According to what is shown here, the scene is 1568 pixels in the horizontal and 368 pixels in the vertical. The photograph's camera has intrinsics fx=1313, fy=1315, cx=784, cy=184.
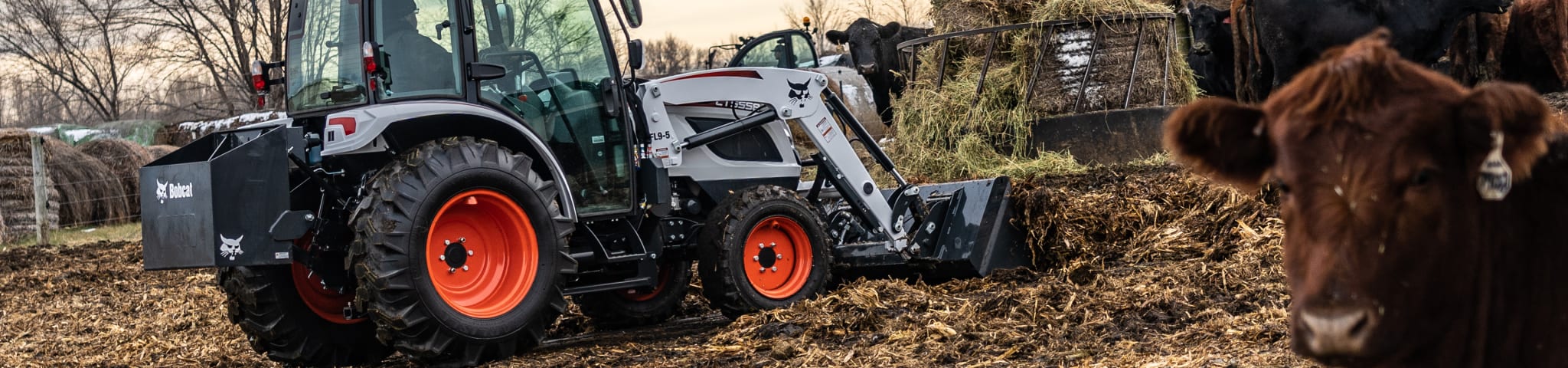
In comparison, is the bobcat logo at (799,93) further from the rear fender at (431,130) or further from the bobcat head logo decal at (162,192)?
the bobcat head logo decal at (162,192)

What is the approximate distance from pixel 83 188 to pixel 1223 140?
18.5m

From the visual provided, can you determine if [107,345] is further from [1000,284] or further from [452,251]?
[1000,284]

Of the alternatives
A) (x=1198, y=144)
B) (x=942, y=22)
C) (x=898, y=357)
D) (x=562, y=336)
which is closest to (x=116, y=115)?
(x=942, y=22)

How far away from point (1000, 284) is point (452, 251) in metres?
3.18

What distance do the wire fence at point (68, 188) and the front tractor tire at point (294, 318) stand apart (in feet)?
30.6

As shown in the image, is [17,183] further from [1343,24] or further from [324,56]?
[1343,24]

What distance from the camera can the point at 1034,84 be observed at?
11109 millimetres

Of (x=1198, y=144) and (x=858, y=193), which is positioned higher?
(x=1198, y=144)

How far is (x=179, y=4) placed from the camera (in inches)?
926

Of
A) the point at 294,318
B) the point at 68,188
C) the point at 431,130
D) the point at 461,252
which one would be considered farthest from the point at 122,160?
the point at 461,252

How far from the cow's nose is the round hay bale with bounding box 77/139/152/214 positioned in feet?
64.4

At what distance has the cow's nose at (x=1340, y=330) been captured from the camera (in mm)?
2227

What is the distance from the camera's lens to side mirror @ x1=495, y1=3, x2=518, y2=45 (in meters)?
6.60

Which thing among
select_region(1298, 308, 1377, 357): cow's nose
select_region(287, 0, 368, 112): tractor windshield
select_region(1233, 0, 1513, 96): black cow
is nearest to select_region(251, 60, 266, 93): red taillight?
select_region(287, 0, 368, 112): tractor windshield
